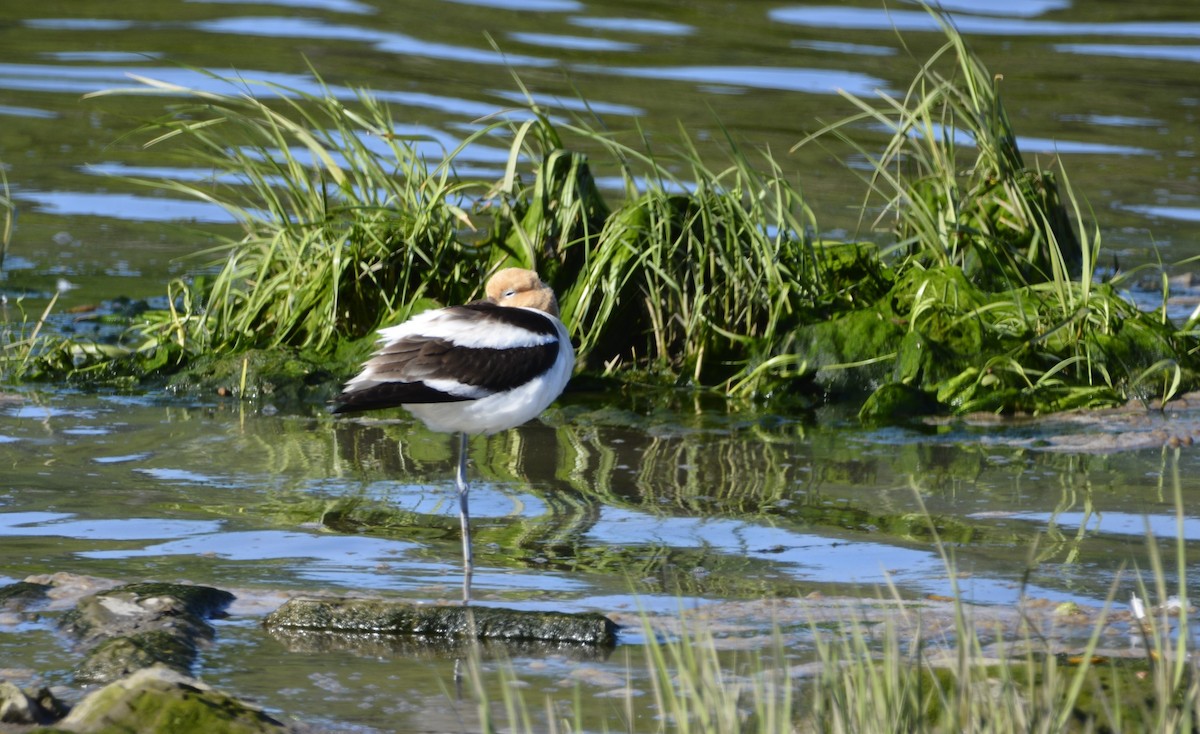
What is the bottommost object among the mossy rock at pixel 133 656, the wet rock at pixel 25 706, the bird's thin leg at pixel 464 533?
the wet rock at pixel 25 706

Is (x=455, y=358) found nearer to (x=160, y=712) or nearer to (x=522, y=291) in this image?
(x=522, y=291)

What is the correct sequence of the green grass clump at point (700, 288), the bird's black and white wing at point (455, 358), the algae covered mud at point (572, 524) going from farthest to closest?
the green grass clump at point (700, 288) → the bird's black and white wing at point (455, 358) → the algae covered mud at point (572, 524)

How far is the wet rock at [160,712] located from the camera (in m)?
4.04

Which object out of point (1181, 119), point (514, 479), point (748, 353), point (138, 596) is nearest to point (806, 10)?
point (1181, 119)

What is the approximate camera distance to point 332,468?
701 cm

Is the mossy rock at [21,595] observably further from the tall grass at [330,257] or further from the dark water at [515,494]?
the tall grass at [330,257]

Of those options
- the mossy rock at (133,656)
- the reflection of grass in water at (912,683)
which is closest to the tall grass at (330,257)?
the mossy rock at (133,656)

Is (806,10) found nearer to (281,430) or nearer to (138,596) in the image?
(281,430)

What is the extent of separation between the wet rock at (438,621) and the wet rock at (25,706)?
875 mm

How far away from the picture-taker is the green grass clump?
814 centimetres

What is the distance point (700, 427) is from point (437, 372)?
6.78 ft

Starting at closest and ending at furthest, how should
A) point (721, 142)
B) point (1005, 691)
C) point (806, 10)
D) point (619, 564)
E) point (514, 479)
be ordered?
point (1005, 691), point (619, 564), point (514, 479), point (721, 142), point (806, 10)

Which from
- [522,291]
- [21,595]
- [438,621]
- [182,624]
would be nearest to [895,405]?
[522,291]

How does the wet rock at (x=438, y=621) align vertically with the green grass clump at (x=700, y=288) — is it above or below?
below
